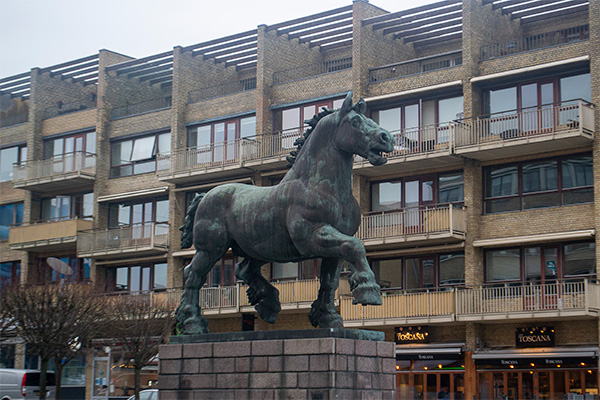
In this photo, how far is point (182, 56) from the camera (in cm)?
5441

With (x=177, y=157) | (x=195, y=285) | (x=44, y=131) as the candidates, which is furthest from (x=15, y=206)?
(x=195, y=285)

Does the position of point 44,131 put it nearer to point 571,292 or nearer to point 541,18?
point 541,18

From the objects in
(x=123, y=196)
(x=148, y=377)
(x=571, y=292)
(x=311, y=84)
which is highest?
(x=311, y=84)

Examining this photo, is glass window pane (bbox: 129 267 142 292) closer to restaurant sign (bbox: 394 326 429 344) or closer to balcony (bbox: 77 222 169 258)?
balcony (bbox: 77 222 169 258)

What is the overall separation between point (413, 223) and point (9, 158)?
97.1 feet

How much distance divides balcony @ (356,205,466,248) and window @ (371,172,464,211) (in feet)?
2.74

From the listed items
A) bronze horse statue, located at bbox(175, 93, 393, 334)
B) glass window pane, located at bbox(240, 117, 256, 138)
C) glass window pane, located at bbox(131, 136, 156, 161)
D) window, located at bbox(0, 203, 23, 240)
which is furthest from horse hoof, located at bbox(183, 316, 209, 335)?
window, located at bbox(0, 203, 23, 240)

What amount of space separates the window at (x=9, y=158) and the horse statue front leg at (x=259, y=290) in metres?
47.2

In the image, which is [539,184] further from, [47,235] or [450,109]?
[47,235]

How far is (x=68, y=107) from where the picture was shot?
62438mm

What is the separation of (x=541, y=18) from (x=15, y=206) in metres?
33.5

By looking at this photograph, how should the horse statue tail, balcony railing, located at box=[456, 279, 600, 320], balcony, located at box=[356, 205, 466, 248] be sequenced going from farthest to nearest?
balcony, located at box=[356, 205, 466, 248], balcony railing, located at box=[456, 279, 600, 320], the horse statue tail

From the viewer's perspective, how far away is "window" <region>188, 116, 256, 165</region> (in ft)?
167

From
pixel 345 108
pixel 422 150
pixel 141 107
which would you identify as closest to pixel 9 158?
pixel 141 107
